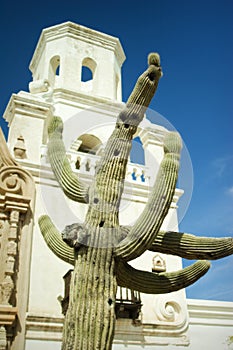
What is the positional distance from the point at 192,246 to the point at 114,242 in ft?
2.53

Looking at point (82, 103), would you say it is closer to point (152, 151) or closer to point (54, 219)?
point (152, 151)

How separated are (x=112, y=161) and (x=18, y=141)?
14.6 ft

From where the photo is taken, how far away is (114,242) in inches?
145

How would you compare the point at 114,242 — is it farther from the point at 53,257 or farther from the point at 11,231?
the point at 53,257

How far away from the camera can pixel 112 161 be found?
4.14m

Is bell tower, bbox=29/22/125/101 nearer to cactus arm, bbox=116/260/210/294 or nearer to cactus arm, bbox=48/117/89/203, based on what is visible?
cactus arm, bbox=48/117/89/203

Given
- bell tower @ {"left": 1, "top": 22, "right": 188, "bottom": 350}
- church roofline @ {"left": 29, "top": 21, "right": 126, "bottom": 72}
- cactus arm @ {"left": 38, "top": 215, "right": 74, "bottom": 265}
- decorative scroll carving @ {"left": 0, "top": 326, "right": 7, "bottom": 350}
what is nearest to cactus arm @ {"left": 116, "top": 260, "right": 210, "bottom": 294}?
cactus arm @ {"left": 38, "top": 215, "right": 74, "bottom": 265}

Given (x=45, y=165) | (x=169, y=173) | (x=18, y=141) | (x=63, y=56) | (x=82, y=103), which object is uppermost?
(x=63, y=56)

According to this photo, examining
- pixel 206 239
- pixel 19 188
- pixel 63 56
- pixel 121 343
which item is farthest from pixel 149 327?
pixel 63 56

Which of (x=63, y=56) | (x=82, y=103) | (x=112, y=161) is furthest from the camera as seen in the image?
(x=63, y=56)

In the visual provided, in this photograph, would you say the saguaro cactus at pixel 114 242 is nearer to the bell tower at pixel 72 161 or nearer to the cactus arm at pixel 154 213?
the cactus arm at pixel 154 213

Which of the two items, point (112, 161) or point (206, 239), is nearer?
point (206, 239)

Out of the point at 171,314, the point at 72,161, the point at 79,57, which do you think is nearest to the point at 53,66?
the point at 79,57

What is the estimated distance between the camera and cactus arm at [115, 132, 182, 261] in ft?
11.9
